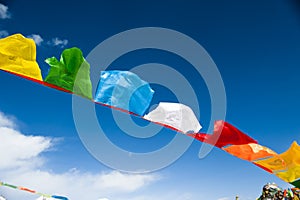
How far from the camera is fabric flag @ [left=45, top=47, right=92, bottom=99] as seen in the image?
5941 millimetres

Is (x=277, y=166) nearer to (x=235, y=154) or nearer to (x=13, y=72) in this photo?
(x=235, y=154)

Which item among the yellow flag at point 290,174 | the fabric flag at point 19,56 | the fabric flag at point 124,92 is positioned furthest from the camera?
the yellow flag at point 290,174

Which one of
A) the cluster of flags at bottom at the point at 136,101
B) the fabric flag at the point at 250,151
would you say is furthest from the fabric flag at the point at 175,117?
the fabric flag at the point at 250,151

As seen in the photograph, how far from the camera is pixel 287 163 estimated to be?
620cm

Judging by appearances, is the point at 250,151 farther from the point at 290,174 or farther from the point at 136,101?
the point at 136,101

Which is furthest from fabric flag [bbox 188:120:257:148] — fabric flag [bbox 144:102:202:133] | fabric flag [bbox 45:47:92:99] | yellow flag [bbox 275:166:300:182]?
fabric flag [bbox 45:47:92:99]

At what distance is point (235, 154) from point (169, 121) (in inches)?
58.4

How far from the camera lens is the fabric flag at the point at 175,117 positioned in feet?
20.0

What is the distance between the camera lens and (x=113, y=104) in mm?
6039

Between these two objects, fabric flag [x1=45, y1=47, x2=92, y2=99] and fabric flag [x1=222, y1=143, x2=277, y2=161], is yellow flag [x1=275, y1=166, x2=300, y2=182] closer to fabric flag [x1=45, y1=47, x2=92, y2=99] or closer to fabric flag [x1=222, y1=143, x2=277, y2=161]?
fabric flag [x1=222, y1=143, x2=277, y2=161]

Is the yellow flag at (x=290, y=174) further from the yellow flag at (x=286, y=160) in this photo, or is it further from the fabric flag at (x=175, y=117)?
the fabric flag at (x=175, y=117)

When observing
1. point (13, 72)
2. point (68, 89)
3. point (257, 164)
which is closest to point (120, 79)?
point (68, 89)

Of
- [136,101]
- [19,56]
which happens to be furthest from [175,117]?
[19,56]

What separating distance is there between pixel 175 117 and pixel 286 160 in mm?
2326
